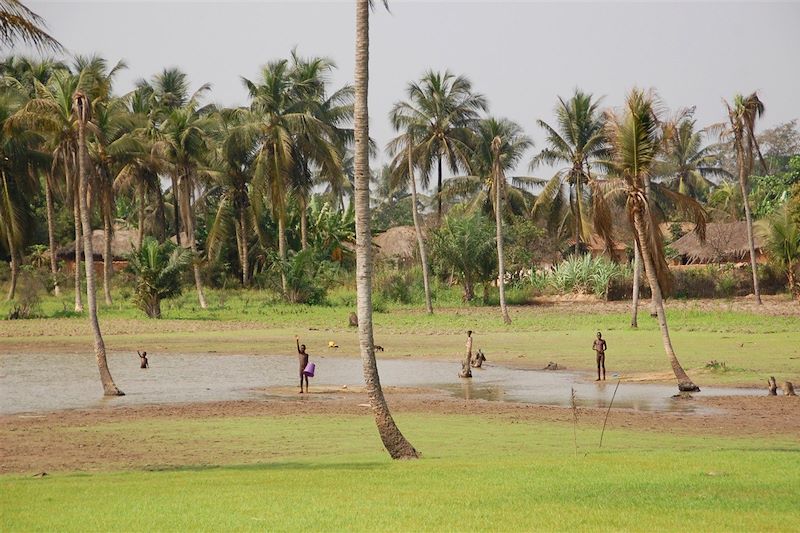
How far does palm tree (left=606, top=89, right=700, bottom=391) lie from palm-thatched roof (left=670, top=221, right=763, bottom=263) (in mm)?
37906

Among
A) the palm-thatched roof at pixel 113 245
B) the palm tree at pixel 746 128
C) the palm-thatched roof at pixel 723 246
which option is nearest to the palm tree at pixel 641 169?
the palm tree at pixel 746 128

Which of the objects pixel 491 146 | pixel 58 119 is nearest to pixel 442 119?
pixel 491 146

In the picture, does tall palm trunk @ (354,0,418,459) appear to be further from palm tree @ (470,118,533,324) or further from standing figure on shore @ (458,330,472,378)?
palm tree @ (470,118,533,324)

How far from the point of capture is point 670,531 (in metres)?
10.5

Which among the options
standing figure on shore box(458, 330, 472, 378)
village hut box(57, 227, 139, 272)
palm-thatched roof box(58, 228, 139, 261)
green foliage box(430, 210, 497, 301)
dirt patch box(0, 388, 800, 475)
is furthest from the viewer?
palm-thatched roof box(58, 228, 139, 261)

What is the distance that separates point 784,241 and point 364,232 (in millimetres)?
41658

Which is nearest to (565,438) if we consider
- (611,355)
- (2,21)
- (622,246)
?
(2,21)

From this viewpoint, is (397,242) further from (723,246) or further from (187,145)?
(723,246)

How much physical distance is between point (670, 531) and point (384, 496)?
3321mm

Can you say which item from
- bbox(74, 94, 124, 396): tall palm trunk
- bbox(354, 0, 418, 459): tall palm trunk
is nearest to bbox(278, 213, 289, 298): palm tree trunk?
bbox(74, 94, 124, 396): tall palm trunk

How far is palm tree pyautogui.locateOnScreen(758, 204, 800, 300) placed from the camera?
53.6 m

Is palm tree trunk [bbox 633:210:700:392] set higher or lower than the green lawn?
higher

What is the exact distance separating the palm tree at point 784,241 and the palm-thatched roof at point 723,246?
293 inches

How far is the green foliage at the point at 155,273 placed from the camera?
5022 centimetres
